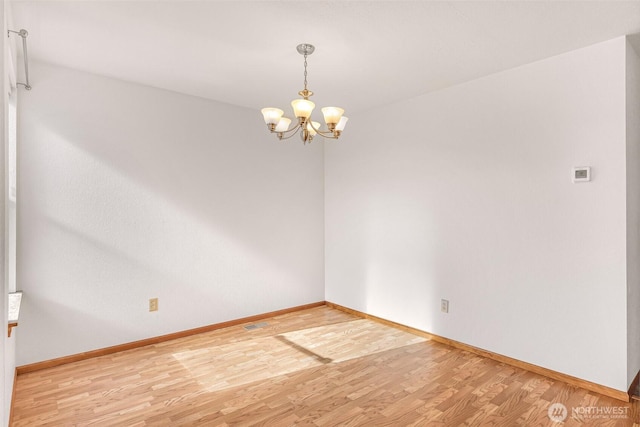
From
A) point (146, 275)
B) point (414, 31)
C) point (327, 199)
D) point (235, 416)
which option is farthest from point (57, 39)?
point (327, 199)

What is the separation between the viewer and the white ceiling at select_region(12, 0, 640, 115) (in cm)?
208

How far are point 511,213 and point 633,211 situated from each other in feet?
2.50

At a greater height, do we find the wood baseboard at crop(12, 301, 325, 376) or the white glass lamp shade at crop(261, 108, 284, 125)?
the white glass lamp shade at crop(261, 108, 284, 125)

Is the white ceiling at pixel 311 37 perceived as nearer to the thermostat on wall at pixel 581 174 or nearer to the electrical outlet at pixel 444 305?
the thermostat on wall at pixel 581 174


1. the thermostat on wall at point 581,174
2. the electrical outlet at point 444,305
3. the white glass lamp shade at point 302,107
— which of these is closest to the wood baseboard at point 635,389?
the electrical outlet at point 444,305

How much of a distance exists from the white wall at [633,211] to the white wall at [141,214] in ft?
10.3

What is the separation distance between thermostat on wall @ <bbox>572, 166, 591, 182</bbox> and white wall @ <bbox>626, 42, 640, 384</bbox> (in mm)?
219

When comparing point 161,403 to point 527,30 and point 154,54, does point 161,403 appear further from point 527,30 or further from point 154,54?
point 527,30

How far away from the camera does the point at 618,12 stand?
2.12 meters

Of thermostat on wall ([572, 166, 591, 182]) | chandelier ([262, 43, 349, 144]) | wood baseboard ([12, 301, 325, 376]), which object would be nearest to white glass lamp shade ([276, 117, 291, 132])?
chandelier ([262, 43, 349, 144])

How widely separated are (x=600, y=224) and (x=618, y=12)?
1335 millimetres

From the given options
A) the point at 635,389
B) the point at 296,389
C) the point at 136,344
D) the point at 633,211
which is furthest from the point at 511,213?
the point at 136,344

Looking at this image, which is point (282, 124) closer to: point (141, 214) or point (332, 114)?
point (332, 114)

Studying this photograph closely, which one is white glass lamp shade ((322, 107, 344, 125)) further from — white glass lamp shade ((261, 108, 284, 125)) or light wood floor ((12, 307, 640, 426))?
light wood floor ((12, 307, 640, 426))
